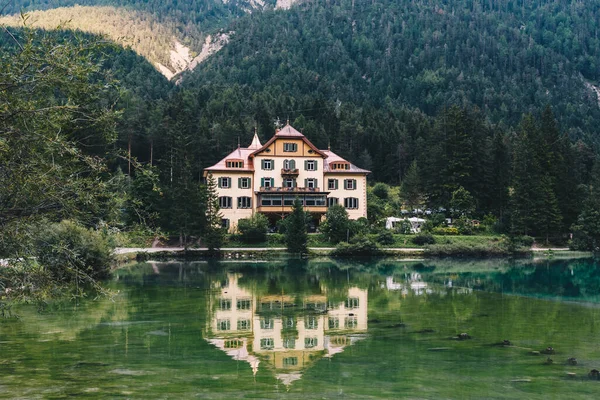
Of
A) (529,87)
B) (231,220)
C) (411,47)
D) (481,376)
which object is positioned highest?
(411,47)

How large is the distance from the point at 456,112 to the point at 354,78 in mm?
98400

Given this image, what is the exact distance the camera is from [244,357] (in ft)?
54.9

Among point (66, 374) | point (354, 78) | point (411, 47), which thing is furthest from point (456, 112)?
point (411, 47)

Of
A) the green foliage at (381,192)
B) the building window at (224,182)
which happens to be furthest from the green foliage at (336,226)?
the green foliage at (381,192)

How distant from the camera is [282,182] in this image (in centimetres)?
6531

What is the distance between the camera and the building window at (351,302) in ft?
87.7

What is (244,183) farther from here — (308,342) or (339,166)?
(308,342)

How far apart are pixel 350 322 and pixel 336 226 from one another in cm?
3625

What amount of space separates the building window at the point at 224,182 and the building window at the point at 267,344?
152 ft

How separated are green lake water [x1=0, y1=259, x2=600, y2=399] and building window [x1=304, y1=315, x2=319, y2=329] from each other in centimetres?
A: 8

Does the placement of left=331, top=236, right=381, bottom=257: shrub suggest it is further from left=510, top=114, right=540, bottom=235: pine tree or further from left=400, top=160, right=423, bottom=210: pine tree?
left=400, top=160, right=423, bottom=210: pine tree

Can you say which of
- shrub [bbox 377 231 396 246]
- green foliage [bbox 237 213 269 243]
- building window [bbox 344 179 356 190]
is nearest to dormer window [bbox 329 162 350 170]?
building window [bbox 344 179 356 190]

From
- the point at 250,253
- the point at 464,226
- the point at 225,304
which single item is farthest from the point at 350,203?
the point at 225,304

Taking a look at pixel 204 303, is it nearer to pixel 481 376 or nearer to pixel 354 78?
pixel 481 376
